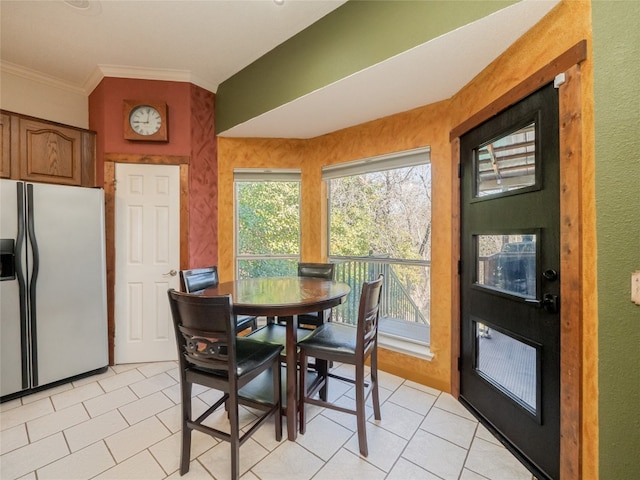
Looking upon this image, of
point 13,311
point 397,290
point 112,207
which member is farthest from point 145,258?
point 397,290

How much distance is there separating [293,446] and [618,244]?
194cm

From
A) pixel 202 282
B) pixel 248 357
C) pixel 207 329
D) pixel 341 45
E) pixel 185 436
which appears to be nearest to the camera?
pixel 207 329

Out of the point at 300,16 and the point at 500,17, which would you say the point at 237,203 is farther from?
the point at 500,17

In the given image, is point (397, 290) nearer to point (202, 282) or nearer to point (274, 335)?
point (274, 335)

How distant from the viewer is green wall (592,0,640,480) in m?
1.04

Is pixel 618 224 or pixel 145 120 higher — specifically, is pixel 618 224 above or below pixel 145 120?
below

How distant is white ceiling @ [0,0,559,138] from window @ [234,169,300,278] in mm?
705

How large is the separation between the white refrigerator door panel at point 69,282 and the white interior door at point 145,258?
18 centimetres

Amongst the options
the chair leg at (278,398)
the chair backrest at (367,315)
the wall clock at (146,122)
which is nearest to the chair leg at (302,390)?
the chair leg at (278,398)

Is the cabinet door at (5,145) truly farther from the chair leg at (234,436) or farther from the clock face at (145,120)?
the chair leg at (234,436)

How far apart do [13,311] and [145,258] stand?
3.21 feet

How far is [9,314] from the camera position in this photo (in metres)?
2.17

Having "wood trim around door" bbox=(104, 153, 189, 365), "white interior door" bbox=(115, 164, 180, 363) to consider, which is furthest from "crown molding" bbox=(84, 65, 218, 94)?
"white interior door" bbox=(115, 164, 180, 363)

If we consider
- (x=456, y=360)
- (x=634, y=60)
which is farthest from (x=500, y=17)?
(x=456, y=360)
